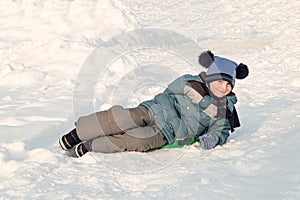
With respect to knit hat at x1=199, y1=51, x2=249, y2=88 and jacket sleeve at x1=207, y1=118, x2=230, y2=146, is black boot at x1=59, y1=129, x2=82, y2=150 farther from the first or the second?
knit hat at x1=199, y1=51, x2=249, y2=88

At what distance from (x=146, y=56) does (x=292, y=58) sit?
6.60 ft

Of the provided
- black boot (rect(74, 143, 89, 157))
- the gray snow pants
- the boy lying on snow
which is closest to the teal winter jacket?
the boy lying on snow

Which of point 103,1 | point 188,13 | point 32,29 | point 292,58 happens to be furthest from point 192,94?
point 188,13

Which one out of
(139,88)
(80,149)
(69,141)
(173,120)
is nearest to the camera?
(80,149)

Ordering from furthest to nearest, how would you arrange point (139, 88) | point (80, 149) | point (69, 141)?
1. point (139, 88)
2. point (69, 141)
3. point (80, 149)

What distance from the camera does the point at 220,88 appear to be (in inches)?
163

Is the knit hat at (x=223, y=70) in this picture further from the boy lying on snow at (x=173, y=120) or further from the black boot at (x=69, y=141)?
the black boot at (x=69, y=141)

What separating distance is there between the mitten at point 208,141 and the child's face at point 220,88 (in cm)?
42

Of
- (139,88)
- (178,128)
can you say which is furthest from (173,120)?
(139,88)

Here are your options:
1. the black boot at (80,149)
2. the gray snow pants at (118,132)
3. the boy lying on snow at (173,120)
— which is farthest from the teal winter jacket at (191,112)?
the black boot at (80,149)

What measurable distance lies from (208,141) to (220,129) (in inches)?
8.8

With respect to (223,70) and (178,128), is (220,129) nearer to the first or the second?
(178,128)

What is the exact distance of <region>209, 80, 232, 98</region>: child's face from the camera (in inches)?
163

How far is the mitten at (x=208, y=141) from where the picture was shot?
12.5 ft
